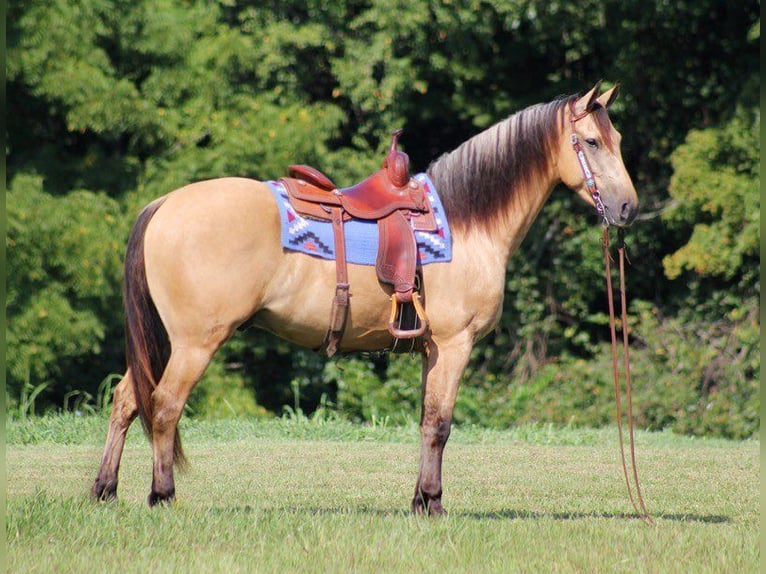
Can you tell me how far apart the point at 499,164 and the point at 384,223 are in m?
0.76

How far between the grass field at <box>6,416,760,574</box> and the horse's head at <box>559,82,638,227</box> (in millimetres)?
1672

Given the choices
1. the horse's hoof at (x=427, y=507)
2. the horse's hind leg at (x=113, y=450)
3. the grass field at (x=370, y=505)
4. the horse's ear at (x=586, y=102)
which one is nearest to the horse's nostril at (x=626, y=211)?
the horse's ear at (x=586, y=102)

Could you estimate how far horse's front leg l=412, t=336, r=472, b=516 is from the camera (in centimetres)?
561

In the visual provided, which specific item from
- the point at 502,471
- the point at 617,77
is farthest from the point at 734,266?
the point at 502,471

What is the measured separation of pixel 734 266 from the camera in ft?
42.9

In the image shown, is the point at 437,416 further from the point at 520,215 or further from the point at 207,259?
Result: the point at 207,259

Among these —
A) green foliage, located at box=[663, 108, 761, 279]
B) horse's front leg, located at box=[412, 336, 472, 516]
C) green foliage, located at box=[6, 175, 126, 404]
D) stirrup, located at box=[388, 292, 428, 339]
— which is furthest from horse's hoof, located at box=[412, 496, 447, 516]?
green foliage, located at box=[663, 108, 761, 279]

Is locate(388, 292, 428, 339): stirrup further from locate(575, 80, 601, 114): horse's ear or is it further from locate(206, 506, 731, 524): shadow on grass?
locate(575, 80, 601, 114): horse's ear

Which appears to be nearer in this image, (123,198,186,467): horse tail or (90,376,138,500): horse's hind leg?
(123,198,186,467): horse tail

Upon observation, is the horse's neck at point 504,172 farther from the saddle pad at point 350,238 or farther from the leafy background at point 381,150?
the leafy background at point 381,150

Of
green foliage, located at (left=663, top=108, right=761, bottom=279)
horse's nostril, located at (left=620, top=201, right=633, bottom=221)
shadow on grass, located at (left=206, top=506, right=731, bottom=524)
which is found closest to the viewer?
shadow on grass, located at (left=206, top=506, right=731, bottom=524)

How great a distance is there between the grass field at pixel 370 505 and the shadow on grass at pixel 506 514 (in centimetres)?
3

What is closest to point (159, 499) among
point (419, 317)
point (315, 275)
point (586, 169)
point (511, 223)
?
point (315, 275)

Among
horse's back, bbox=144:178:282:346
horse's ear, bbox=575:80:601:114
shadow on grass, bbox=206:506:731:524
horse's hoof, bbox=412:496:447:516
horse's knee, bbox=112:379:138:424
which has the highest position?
horse's ear, bbox=575:80:601:114
